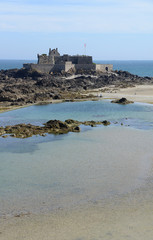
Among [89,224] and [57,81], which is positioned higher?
[57,81]

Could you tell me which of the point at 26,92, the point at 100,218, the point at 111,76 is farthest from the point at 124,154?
the point at 111,76

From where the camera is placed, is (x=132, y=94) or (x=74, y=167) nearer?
(x=74, y=167)

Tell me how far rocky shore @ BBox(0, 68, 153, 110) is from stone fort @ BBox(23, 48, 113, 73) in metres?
3.01

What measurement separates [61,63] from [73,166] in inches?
2592

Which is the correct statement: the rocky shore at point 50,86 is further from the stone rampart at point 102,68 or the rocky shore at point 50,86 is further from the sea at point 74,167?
the sea at point 74,167

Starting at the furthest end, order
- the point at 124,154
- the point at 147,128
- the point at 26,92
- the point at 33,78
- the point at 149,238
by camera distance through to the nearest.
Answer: the point at 33,78 → the point at 26,92 → the point at 147,128 → the point at 124,154 → the point at 149,238

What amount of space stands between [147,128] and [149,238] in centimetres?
2113

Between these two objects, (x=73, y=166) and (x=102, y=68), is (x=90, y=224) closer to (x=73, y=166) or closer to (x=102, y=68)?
(x=73, y=166)

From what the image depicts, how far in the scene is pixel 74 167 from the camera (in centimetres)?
2134

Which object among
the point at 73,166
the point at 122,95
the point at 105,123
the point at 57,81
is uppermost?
the point at 57,81

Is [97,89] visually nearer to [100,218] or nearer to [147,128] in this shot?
[147,128]

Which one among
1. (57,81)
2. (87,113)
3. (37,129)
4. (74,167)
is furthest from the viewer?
(57,81)

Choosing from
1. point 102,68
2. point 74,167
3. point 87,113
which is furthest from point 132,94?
point 74,167

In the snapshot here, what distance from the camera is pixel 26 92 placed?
57125 millimetres
